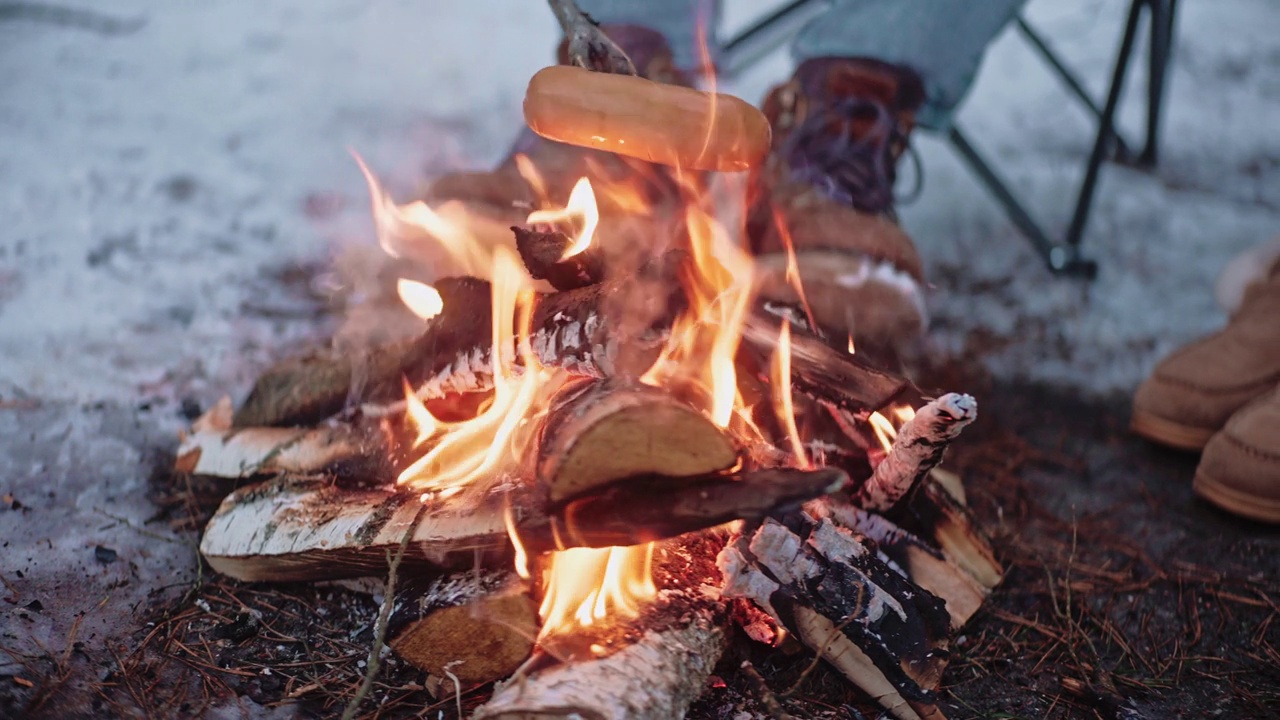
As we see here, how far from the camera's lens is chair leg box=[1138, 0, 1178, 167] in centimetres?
293

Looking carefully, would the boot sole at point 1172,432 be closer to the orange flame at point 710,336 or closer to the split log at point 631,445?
the orange flame at point 710,336

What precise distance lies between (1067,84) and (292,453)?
129 inches

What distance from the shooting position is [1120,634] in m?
1.58

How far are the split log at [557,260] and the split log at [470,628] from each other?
0.51 m

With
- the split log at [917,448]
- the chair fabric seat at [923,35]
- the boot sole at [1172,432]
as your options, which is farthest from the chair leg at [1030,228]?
the split log at [917,448]

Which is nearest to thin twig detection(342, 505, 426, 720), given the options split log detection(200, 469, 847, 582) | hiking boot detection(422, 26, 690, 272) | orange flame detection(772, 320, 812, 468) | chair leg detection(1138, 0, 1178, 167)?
split log detection(200, 469, 847, 582)

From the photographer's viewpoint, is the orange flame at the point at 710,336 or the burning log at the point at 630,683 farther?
the orange flame at the point at 710,336

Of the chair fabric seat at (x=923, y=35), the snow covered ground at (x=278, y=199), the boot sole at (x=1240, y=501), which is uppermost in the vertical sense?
the chair fabric seat at (x=923, y=35)

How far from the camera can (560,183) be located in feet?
7.06

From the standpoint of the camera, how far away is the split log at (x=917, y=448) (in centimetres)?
131

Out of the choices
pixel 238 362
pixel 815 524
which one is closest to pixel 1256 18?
pixel 815 524

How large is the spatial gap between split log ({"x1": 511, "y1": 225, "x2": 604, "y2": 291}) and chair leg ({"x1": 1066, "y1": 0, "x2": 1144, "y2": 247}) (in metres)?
2.16

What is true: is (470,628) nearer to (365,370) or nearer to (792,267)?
(365,370)

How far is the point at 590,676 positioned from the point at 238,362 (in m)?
1.53
